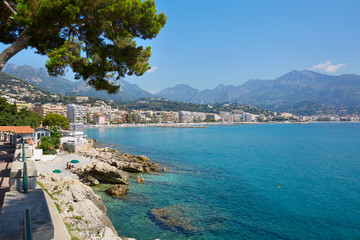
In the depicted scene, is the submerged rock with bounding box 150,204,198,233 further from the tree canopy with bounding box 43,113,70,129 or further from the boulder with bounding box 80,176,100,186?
the tree canopy with bounding box 43,113,70,129

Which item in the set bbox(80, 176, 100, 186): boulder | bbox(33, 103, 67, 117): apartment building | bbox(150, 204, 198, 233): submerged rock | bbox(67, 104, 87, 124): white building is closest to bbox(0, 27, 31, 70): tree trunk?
bbox(150, 204, 198, 233): submerged rock

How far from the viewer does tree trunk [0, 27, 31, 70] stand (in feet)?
20.4

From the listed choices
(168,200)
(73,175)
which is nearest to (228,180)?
(168,200)

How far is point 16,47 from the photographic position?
21.8 feet

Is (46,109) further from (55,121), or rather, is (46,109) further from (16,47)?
(16,47)

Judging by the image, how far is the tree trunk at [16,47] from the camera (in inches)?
245

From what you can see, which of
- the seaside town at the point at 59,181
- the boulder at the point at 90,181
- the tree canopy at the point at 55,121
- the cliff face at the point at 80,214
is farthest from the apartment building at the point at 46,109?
the cliff face at the point at 80,214

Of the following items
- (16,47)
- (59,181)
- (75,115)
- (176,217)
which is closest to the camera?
(16,47)

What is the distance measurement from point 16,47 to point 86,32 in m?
2.12

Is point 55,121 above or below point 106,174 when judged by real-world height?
above

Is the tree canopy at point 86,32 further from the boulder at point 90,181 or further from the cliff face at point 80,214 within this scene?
the boulder at point 90,181

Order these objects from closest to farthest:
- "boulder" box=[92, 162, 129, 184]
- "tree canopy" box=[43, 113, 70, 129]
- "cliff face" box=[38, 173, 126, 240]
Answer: "cliff face" box=[38, 173, 126, 240] → "boulder" box=[92, 162, 129, 184] → "tree canopy" box=[43, 113, 70, 129]

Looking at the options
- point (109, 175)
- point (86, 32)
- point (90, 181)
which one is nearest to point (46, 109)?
point (109, 175)

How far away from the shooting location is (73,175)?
1991 centimetres
